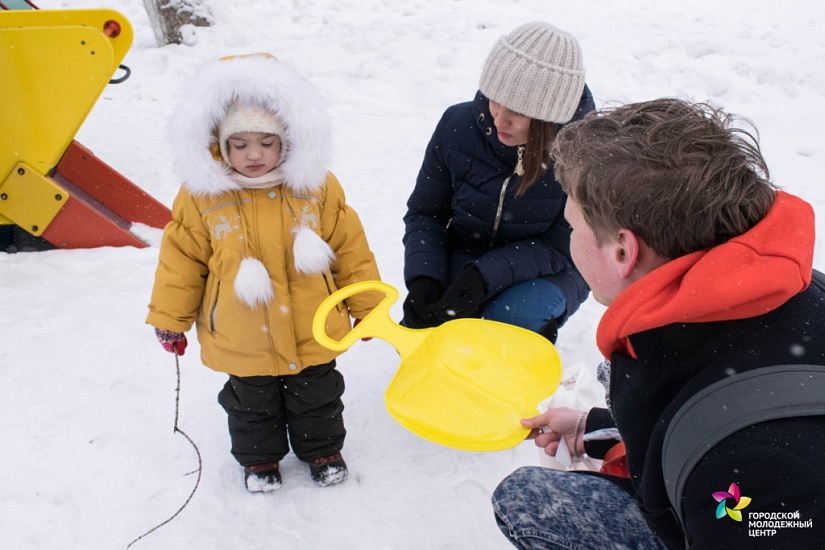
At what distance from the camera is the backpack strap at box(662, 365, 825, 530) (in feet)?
3.04

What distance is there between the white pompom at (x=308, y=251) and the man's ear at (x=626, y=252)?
2.95 feet

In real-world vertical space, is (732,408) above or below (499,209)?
above

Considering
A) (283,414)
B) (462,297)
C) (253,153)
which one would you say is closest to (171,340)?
(283,414)

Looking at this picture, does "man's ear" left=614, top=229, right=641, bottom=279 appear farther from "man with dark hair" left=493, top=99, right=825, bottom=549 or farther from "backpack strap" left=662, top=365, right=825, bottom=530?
"backpack strap" left=662, top=365, right=825, bottom=530

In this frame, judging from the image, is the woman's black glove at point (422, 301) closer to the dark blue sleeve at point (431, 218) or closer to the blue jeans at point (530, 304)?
the dark blue sleeve at point (431, 218)

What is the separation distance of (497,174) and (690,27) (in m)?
5.62

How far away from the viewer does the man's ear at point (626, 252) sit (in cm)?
112

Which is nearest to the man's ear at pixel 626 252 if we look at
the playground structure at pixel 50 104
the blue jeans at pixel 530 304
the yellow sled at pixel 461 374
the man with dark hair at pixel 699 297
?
the man with dark hair at pixel 699 297

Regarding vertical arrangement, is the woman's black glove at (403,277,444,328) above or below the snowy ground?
above

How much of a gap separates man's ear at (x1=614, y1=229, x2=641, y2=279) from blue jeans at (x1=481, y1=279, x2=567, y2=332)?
110cm

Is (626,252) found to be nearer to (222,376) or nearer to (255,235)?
(255,235)

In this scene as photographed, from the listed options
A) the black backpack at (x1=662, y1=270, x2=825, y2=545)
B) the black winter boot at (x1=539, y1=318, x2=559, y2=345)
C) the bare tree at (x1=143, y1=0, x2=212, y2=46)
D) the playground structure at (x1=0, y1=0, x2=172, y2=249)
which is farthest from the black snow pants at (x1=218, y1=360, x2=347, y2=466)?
the bare tree at (x1=143, y1=0, x2=212, y2=46)

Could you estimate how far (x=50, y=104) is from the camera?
3047mm

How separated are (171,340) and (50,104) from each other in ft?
5.77
